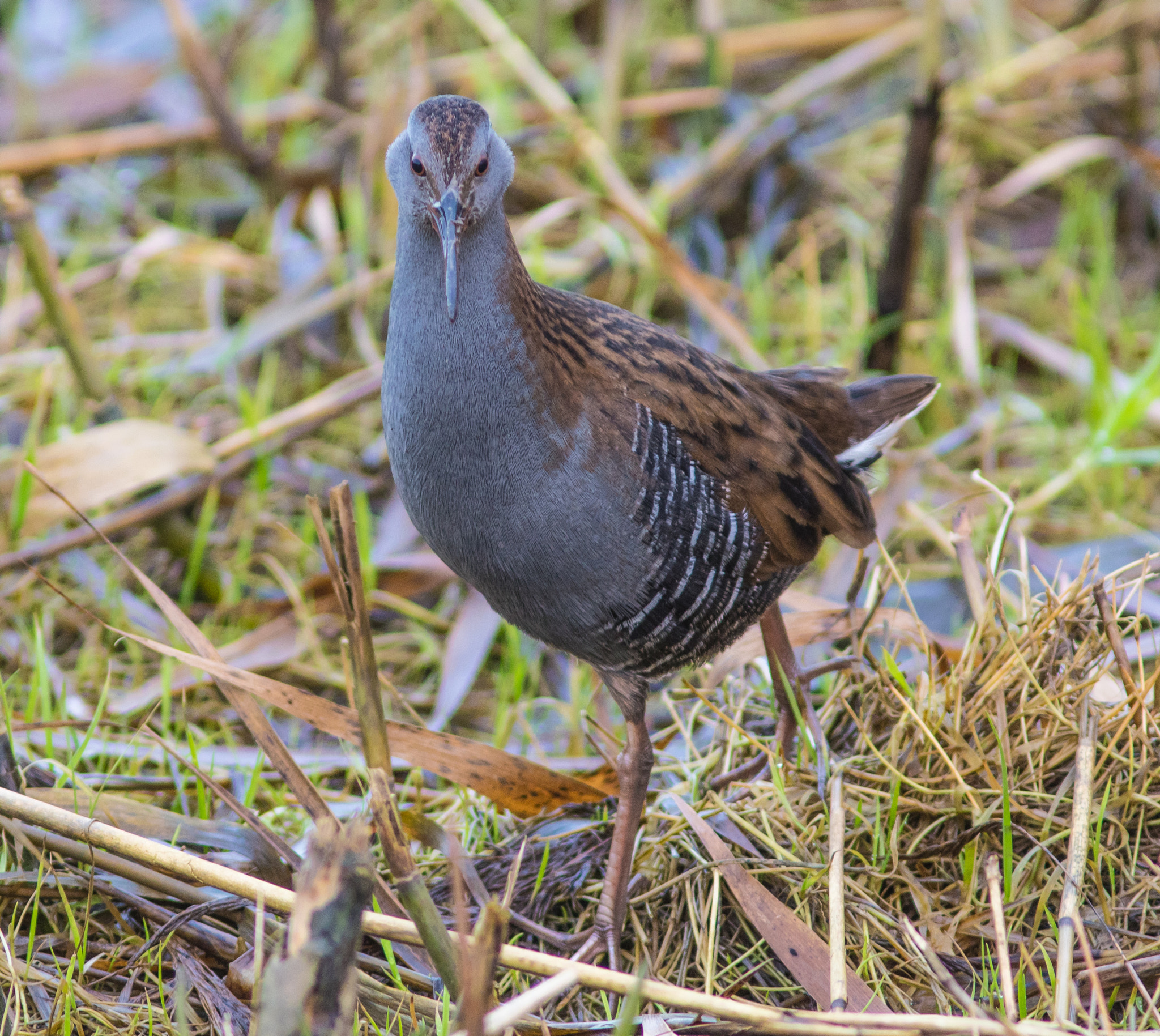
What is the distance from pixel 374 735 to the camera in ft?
5.94

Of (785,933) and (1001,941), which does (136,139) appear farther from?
(1001,941)

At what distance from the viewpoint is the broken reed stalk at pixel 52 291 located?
3.08m

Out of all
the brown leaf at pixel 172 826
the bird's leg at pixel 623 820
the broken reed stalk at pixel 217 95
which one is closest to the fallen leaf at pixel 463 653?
the bird's leg at pixel 623 820

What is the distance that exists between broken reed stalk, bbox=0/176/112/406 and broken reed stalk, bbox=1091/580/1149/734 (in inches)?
100

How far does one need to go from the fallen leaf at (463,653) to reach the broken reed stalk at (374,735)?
3.37ft

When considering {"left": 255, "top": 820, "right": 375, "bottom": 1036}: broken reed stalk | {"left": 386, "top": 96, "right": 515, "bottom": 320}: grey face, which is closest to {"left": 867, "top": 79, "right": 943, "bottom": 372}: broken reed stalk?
{"left": 386, "top": 96, "right": 515, "bottom": 320}: grey face

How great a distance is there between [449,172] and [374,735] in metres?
0.89

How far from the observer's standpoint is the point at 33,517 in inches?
125

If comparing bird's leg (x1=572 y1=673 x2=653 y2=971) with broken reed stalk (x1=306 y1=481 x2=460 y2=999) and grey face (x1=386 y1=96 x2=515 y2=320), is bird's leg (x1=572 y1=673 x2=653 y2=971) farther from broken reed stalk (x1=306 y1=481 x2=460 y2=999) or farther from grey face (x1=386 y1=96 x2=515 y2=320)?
grey face (x1=386 y1=96 x2=515 y2=320)

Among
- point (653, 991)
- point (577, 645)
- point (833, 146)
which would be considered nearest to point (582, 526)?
point (577, 645)

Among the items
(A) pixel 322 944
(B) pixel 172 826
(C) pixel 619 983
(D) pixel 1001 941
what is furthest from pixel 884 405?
(A) pixel 322 944

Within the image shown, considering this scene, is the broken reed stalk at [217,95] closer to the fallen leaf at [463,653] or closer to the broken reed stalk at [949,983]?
the fallen leaf at [463,653]

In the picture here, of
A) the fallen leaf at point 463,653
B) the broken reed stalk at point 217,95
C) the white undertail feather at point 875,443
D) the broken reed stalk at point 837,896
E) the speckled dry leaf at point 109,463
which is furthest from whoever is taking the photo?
the broken reed stalk at point 217,95

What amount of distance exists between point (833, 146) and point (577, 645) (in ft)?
10.8
